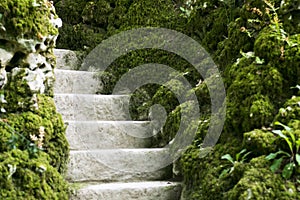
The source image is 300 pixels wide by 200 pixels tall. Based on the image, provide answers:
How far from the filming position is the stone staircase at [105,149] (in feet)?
11.3

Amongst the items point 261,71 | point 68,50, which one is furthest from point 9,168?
point 68,50

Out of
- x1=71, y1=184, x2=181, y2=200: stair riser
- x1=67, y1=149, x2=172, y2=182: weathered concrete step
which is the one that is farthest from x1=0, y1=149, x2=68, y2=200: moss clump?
x1=67, y1=149, x2=172, y2=182: weathered concrete step

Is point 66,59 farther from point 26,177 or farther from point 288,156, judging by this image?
point 288,156

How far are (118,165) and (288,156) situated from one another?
156 cm

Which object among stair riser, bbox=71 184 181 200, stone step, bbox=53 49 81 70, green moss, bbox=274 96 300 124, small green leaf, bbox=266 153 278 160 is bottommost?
stair riser, bbox=71 184 181 200

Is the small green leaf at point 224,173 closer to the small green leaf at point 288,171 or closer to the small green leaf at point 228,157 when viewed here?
the small green leaf at point 228,157

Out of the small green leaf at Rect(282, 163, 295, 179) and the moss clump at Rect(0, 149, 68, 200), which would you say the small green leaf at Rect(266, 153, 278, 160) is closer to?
the small green leaf at Rect(282, 163, 295, 179)

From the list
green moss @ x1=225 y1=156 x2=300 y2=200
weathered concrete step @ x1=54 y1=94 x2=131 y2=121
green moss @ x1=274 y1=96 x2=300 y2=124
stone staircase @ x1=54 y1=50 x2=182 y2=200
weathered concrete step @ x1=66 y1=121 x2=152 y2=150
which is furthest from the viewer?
weathered concrete step @ x1=54 y1=94 x2=131 y2=121

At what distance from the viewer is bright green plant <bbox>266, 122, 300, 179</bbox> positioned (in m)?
2.75

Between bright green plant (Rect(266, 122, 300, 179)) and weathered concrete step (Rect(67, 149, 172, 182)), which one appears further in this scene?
weathered concrete step (Rect(67, 149, 172, 182))

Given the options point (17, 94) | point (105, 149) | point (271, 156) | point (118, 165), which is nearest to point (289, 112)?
point (271, 156)

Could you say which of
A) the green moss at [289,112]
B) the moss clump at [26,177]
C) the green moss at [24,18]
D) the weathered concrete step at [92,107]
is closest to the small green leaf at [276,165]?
the green moss at [289,112]

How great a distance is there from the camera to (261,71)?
3357 millimetres

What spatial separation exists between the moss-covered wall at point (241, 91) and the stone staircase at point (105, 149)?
21 centimetres
